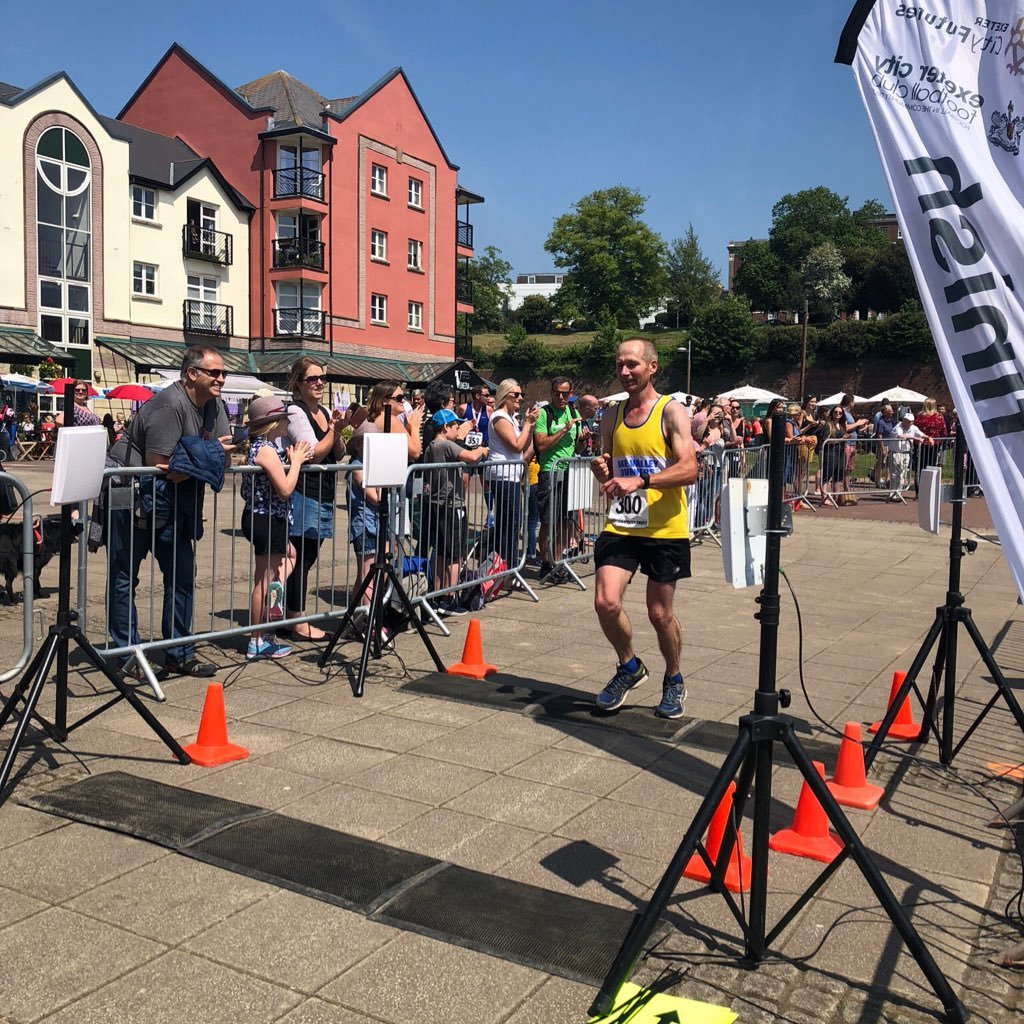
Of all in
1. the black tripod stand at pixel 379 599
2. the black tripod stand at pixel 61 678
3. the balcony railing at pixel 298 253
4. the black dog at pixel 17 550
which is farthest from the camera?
the balcony railing at pixel 298 253

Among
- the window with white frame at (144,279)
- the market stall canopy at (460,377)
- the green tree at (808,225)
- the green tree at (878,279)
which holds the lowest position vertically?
the market stall canopy at (460,377)

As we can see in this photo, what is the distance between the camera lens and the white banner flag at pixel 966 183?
2.60m

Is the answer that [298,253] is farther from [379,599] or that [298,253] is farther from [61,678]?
[61,678]

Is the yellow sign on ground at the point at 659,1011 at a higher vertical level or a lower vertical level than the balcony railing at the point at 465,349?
lower

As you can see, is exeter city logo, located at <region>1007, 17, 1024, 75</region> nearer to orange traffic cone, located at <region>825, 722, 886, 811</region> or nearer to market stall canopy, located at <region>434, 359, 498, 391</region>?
orange traffic cone, located at <region>825, 722, 886, 811</region>

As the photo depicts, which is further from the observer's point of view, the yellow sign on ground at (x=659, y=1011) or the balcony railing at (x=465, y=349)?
the balcony railing at (x=465, y=349)

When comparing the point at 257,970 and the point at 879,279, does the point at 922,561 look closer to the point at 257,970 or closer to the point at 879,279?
the point at 257,970

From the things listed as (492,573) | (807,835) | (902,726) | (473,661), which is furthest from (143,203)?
(807,835)

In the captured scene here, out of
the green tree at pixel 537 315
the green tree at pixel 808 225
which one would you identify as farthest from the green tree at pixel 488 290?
the green tree at pixel 808 225

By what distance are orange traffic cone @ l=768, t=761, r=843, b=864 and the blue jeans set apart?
3.81 m

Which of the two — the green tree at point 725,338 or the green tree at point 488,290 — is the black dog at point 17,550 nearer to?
the green tree at point 725,338

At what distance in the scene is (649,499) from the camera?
18.5 feet

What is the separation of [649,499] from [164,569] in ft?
9.96

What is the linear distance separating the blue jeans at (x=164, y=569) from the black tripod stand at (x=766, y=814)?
4.11 meters
